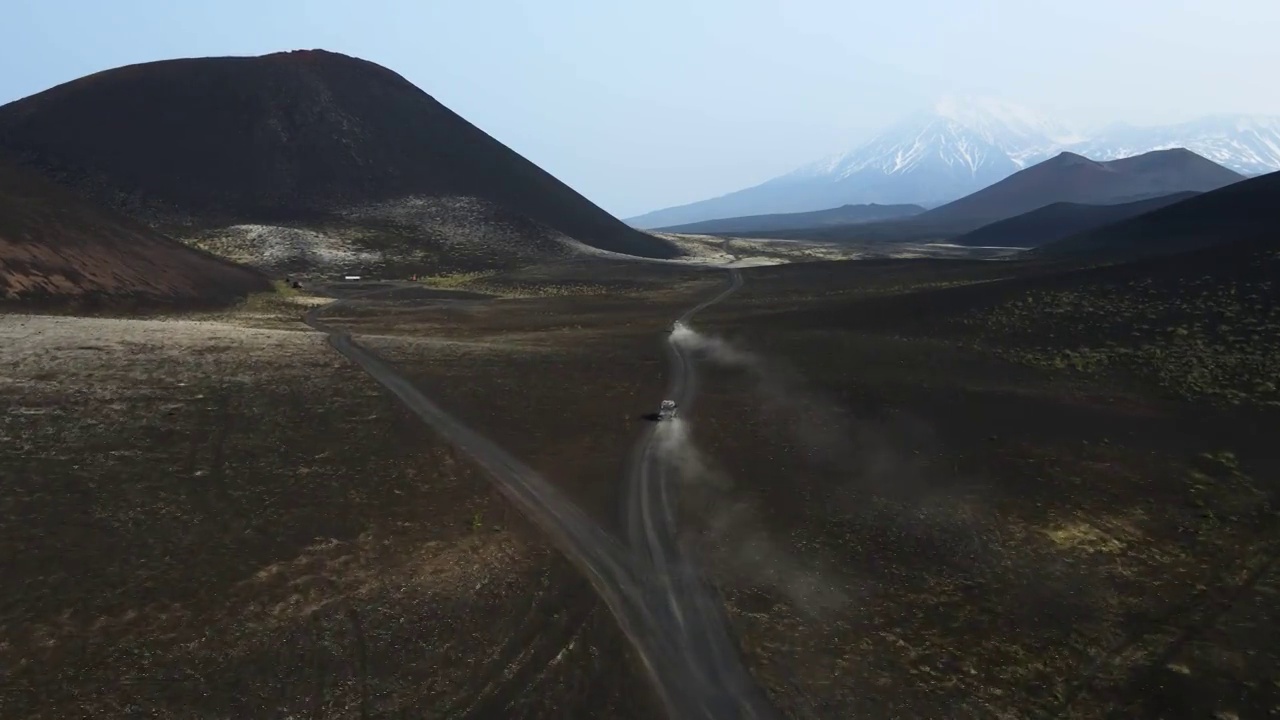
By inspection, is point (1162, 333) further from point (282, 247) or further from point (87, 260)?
point (282, 247)

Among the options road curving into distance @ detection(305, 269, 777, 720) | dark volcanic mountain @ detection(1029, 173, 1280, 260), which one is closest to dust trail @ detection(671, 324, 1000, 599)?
road curving into distance @ detection(305, 269, 777, 720)

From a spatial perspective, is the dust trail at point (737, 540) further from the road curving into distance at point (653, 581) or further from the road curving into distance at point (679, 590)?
the road curving into distance at point (653, 581)

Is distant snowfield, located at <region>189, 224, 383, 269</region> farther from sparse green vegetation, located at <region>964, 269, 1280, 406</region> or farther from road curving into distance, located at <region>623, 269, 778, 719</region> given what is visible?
sparse green vegetation, located at <region>964, 269, 1280, 406</region>

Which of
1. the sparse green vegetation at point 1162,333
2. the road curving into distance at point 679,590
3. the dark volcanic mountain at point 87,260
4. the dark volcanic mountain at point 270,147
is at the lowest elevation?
the road curving into distance at point 679,590

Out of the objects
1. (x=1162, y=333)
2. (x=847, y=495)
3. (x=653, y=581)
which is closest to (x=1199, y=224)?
(x=1162, y=333)

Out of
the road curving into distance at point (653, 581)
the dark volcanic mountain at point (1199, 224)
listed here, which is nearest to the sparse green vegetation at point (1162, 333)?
the road curving into distance at point (653, 581)

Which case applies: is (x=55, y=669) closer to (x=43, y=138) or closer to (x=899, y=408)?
(x=899, y=408)

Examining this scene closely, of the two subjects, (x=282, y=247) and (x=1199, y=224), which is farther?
(x=282, y=247)
